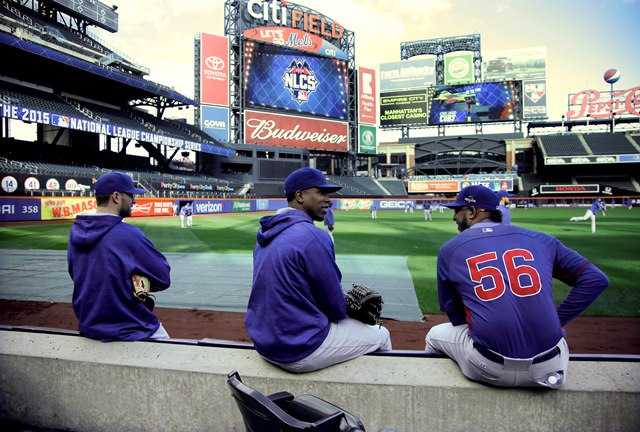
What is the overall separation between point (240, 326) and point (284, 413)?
434 centimetres

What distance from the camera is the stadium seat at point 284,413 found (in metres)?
1.38

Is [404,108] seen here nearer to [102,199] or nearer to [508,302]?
[102,199]

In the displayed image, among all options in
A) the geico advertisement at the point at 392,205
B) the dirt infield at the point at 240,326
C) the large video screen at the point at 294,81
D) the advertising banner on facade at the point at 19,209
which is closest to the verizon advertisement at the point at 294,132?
the large video screen at the point at 294,81

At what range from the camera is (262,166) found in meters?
50.0

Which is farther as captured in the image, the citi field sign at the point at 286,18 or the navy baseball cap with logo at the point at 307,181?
the citi field sign at the point at 286,18

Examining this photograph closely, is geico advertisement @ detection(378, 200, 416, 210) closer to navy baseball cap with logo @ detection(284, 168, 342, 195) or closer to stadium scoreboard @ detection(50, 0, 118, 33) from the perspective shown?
stadium scoreboard @ detection(50, 0, 118, 33)

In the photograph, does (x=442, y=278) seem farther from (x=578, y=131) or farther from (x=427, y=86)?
(x=578, y=131)

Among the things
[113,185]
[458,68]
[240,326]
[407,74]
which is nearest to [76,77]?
[240,326]

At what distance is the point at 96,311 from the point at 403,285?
5862mm

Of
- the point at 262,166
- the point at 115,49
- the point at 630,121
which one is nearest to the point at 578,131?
the point at 630,121

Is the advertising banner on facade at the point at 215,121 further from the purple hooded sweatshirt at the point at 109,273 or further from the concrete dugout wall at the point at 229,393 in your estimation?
the concrete dugout wall at the point at 229,393

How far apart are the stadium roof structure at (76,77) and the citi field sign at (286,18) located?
1506 cm

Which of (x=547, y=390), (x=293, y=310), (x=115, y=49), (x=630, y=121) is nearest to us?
(x=547, y=390)

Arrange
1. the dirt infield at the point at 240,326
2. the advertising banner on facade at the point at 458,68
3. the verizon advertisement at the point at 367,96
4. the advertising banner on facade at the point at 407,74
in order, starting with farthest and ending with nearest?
the advertising banner on facade at the point at 407,74, the advertising banner on facade at the point at 458,68, the verizon advertisement at the point at 367,96, the dirt infield at the point at 240,326
